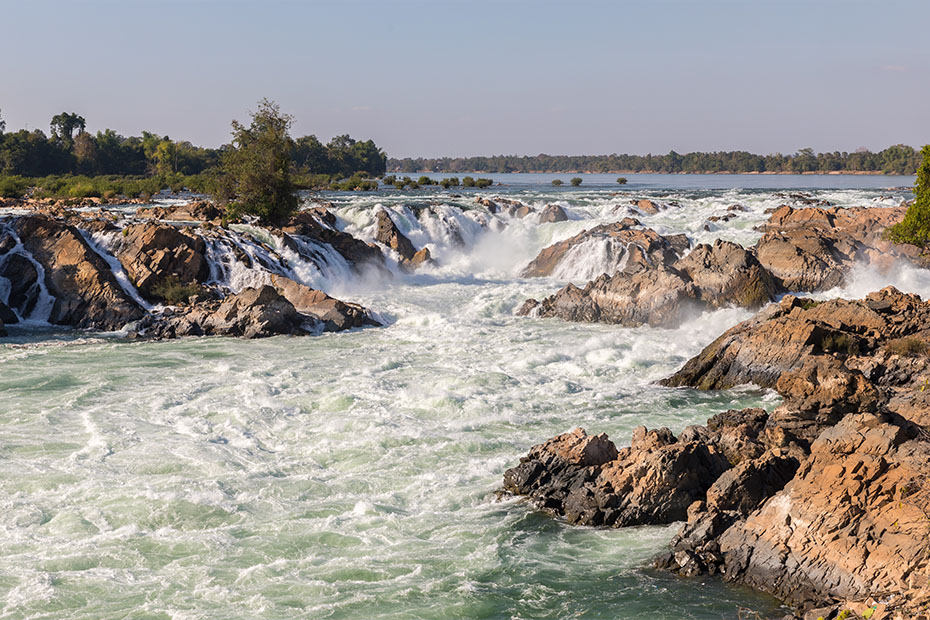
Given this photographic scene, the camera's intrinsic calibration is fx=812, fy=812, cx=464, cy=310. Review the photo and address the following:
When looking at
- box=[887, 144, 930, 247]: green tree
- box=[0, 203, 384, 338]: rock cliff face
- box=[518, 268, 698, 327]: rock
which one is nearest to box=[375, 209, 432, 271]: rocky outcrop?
box=[0, 203, 384, 338]: rock cliff face

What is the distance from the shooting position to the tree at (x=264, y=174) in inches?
1398

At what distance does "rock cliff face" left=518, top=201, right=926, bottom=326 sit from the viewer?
2516 centimetres

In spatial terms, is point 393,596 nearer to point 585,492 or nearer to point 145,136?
point 585,492

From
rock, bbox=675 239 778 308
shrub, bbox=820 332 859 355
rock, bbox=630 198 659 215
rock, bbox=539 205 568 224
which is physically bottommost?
shrub, bbox=820 332 859 355

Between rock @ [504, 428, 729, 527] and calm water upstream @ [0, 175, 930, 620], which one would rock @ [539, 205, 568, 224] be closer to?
calm water upstream @ [0, 175, 930, 620]

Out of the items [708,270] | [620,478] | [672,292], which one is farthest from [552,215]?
[620,478]

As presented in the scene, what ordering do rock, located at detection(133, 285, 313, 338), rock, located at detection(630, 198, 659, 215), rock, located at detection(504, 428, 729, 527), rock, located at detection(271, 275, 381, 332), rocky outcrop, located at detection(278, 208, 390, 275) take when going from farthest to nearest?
rock, located at detection(630, 198, 659, 215), rocky outcrop, located at detection(278, 208, 390, 275), rock, located at detection(271, 275, 381, 332), rock, located at detection(133, 285, 313, 338), rock, located at detection(504, 428, 729, 527)

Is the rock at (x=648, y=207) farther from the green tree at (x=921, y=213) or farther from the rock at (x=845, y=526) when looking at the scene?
the rock at (x=845, y=526)

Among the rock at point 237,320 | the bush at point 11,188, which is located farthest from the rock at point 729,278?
the bush at point 11,188

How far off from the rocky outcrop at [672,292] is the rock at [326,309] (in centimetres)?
589

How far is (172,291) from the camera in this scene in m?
26.9

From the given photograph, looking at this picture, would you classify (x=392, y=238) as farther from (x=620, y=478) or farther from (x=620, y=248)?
(x=620, y=478)

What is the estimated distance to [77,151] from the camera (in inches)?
3127

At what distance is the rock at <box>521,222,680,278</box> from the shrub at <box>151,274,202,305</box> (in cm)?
1498
